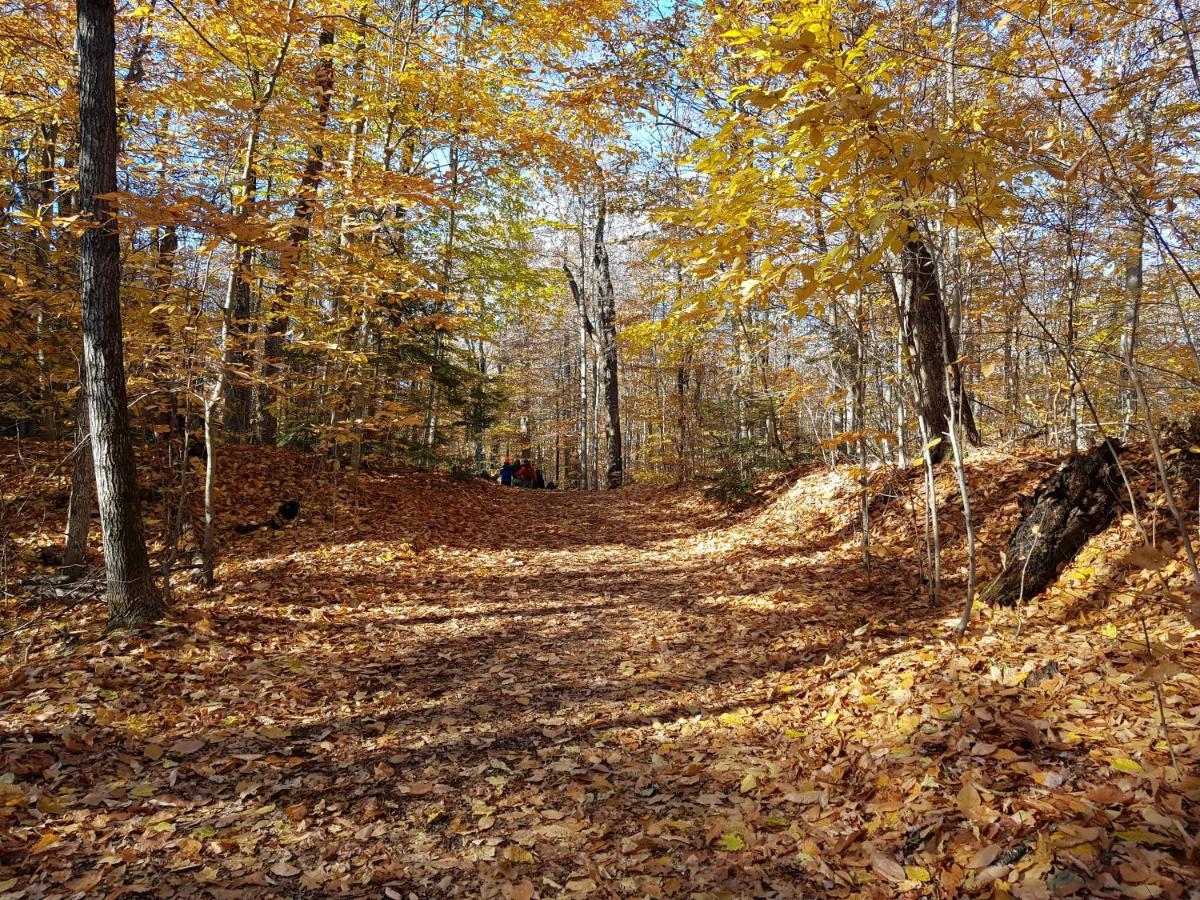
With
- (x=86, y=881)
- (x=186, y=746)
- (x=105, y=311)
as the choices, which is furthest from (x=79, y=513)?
(x=86, y=881)

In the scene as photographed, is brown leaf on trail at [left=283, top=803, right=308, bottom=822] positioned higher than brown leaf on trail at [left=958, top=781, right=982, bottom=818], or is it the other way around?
brown leaf on trail at [left=958, top=781, right=982, bottom=818]

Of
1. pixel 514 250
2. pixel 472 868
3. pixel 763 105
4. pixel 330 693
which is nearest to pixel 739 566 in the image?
pixel 330 693

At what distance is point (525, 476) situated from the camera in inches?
805

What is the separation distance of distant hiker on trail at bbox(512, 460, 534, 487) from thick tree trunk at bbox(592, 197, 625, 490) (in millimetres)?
2849

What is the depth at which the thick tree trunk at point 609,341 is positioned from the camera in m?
17.8

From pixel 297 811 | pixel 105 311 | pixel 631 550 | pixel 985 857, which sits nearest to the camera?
pixel 985 857

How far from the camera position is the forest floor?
2.45 meters

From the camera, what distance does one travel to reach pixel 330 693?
4.40 meters

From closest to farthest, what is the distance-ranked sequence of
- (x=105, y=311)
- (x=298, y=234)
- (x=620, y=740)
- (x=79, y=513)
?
(x=620, y=740), (x=105, y=311), (x=79, y=513), (x=298, y=234)

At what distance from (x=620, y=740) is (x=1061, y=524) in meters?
3.64

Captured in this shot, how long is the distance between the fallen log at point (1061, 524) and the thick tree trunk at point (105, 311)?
6.82m

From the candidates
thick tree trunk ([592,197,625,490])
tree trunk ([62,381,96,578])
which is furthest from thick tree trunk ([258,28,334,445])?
thick tree trunk ([592,197,625,490])

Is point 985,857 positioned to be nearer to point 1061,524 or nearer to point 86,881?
point 1061,524

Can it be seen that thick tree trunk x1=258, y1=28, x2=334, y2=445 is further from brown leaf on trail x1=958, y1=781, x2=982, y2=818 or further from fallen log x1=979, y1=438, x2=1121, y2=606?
fallen log x1=979, y1=438, x2=1121, y2=606
